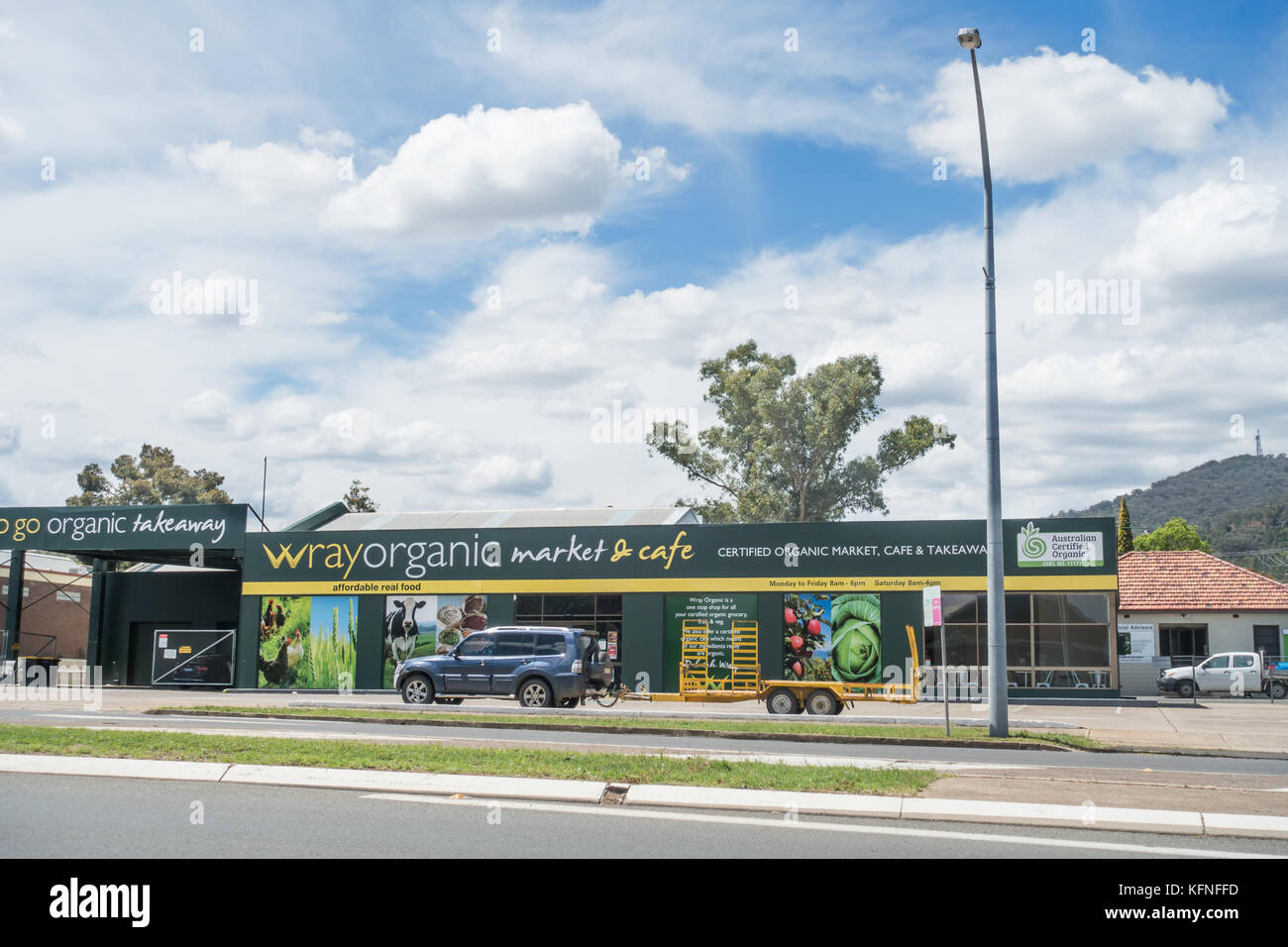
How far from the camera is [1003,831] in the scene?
8969mm

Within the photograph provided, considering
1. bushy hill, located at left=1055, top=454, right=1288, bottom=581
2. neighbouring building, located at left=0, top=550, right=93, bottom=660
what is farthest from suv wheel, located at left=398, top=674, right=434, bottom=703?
bushy hill, located at left=1055, top=454, right=1288, bottom=581

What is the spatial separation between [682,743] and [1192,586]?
3339 centimetres

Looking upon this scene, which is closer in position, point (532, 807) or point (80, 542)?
point (532, 807)

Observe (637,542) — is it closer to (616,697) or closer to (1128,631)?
(616,697)

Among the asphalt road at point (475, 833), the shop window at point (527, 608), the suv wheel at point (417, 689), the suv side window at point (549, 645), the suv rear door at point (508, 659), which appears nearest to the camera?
the asphalt road at point (475, 833)

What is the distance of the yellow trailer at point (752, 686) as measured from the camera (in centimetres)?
2289

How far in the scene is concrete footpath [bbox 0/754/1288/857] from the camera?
920 centimetres

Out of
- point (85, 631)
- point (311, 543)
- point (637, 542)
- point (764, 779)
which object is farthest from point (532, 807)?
point (85, 631)

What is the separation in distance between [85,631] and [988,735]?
54.9m

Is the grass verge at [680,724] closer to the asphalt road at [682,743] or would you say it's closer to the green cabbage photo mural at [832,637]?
the asphalt road at [682,743]

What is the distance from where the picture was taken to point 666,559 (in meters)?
32.8

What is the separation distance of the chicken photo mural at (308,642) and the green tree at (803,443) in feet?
79.3

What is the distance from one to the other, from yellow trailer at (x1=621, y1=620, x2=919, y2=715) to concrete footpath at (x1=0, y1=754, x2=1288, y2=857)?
12.5 m

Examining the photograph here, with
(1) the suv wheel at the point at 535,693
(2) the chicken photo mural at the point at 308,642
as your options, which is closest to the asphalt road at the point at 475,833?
(1) the suv wheel at the point at 535,693
